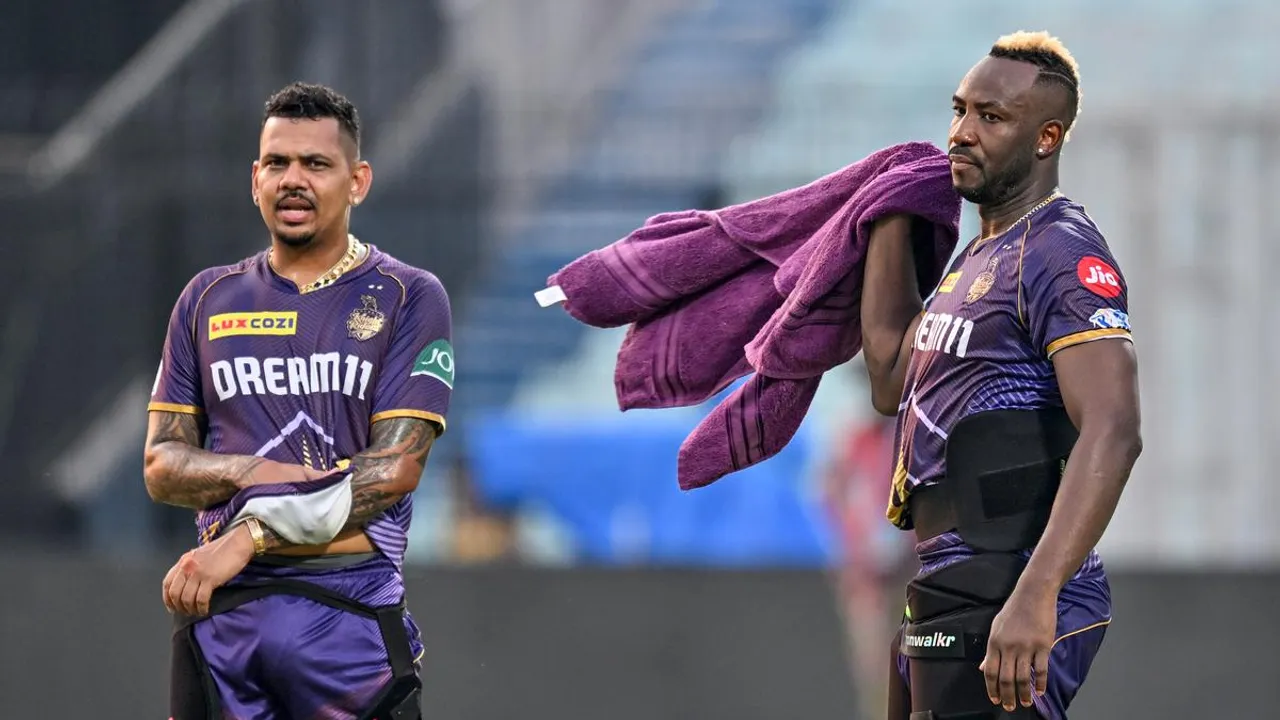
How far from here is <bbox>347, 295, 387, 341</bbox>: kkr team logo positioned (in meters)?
3.96

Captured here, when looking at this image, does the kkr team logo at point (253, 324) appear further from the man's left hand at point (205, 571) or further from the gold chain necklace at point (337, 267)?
the man's left hand at point (205, 571)

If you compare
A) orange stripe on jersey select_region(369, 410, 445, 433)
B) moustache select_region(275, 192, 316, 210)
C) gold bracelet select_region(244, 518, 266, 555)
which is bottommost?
gold bracelet select_region(244, 518, 266, 555)

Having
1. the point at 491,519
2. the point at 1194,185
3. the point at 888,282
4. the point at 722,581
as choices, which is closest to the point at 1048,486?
the point at 888,282

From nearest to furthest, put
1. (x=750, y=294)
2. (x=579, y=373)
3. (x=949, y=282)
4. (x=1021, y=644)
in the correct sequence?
(x=1021, y=644) < (x=949, y=282) < (x=750, y=294) < (x=579, y=373)

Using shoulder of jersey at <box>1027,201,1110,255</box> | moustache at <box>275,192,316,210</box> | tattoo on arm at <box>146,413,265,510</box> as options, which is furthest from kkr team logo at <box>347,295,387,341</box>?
shoulder of jersey at <box>1027,201,1110,255</box>

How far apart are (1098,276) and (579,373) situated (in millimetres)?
7581

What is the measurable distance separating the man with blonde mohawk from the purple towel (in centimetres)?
25

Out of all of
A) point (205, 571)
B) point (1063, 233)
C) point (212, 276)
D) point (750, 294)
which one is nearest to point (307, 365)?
point (212, 276)

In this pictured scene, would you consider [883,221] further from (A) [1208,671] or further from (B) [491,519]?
(B) [491,519]

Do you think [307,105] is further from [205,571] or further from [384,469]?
[205,571]

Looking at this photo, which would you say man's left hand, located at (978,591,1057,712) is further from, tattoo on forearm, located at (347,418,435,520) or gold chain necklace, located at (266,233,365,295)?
gold chain necklace, located at (266,233,365,295)

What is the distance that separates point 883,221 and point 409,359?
1.05 m

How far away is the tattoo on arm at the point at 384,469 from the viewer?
3836 mm

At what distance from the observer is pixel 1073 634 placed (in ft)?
11.6
